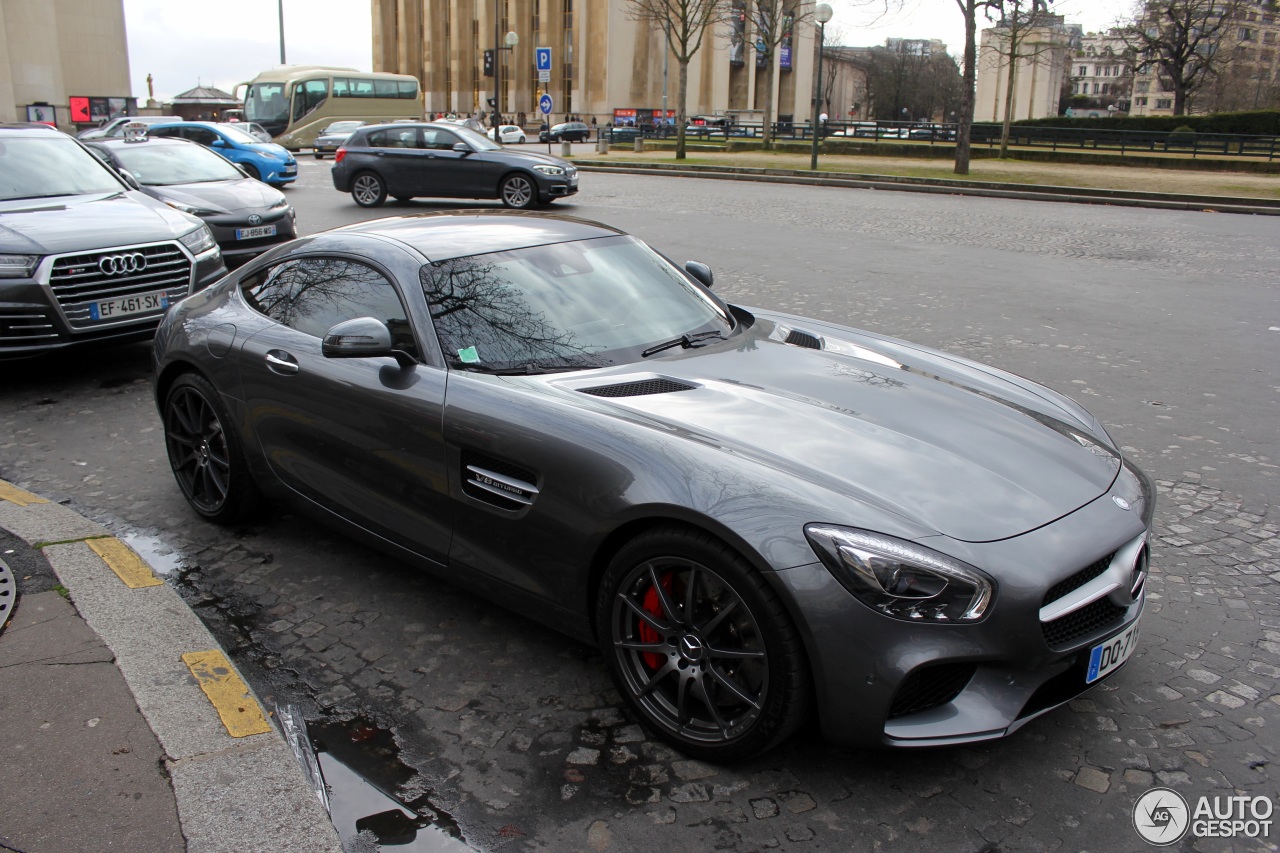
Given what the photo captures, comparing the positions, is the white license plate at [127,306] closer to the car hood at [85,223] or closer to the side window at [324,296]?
the car hood at [85,223]

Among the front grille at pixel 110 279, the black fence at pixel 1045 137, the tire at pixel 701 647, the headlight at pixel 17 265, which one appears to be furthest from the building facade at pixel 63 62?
the tire at pixel 701 647

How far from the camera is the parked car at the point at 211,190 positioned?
36.8 feet

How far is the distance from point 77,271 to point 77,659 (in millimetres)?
4287

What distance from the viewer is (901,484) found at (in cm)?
281

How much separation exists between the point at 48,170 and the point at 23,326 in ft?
7.29

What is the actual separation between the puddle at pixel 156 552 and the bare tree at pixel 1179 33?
58.4 meters

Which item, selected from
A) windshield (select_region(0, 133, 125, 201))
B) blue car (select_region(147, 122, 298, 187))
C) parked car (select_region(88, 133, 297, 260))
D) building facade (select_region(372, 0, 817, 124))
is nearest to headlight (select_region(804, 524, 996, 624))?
windshield (select_region(0, 133, 125, 201))

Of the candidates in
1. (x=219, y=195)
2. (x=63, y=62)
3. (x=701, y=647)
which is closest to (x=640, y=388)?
(x=701, y=647)

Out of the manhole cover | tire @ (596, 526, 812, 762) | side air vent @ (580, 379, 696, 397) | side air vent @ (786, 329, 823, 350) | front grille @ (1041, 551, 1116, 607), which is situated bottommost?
the manhole cover

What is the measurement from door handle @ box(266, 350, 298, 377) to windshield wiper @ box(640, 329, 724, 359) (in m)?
1.43

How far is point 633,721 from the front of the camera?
3.13 m

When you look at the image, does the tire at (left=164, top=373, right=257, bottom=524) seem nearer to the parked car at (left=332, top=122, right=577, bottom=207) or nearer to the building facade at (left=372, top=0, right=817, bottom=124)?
the parked car at (left=332, top=122, right=577, bottom=207)

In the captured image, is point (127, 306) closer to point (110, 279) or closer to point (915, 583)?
point (110, 279)

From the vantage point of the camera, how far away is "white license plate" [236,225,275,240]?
11234 mm
